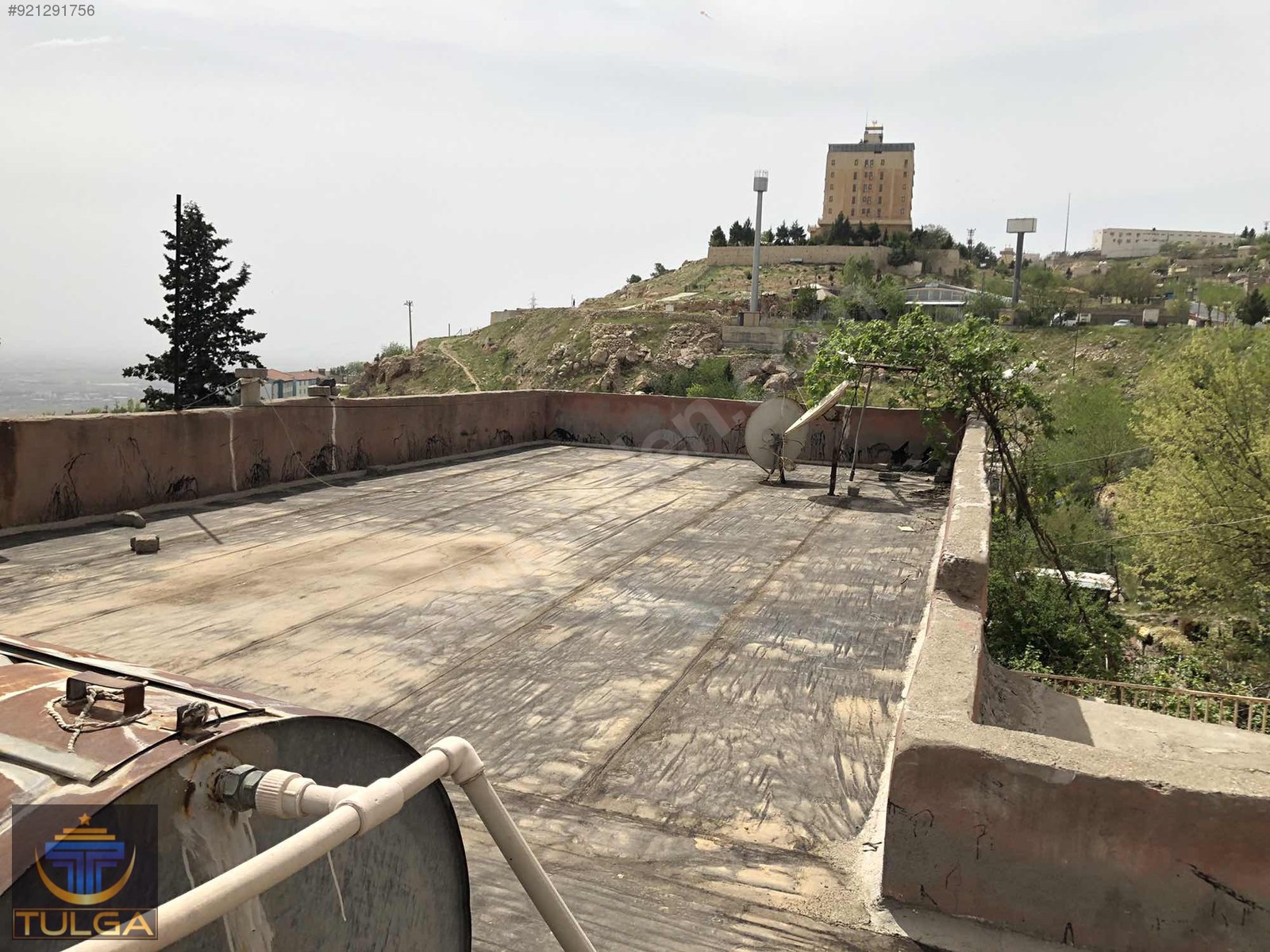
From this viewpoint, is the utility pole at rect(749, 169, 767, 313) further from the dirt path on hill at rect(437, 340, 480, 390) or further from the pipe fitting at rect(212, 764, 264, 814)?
Answer: the pipe fitting at rect(212, 764, 264, 814)

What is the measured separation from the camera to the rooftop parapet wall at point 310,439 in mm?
10508

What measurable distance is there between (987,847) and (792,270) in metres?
111

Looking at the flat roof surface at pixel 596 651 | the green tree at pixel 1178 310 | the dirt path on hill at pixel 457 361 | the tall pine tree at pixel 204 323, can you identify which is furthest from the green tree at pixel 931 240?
the flat roof surface at pixel 596 651

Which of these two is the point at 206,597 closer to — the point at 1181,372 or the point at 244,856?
the point at 244,856

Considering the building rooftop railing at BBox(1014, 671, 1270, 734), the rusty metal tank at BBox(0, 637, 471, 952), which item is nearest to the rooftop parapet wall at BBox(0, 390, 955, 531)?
the building rooftop railing at BBox(1014, 671, 1270, 734)

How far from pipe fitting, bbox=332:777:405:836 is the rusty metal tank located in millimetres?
395

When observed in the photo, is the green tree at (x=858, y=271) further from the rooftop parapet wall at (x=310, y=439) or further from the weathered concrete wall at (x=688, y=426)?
the rooftop parapet wall at (x=310, y=439)

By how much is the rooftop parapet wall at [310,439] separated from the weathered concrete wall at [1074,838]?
10.2 m

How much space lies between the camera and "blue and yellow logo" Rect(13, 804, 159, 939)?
184cm

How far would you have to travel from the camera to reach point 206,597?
8.20m

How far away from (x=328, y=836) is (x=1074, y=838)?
2.84 meters

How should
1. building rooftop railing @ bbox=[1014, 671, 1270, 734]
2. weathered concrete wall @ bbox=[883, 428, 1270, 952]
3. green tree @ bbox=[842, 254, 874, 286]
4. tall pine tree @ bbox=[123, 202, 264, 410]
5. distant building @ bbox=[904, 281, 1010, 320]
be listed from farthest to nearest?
green tree @ bbox=[842, 254, 874, 286] < distant building @ bbox=[904, 281, 1010, 320] < tall pine tree @ bbox=[123, 202, 264, 410] < building rooftop railing @ bbox=[1014, 671, 1270, 734] < weathered concrete wall @ bbox=[883, 428, 1270, 952]

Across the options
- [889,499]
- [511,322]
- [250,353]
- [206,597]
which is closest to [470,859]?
[206,597]

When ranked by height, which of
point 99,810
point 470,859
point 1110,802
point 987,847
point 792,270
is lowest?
point 470,859
